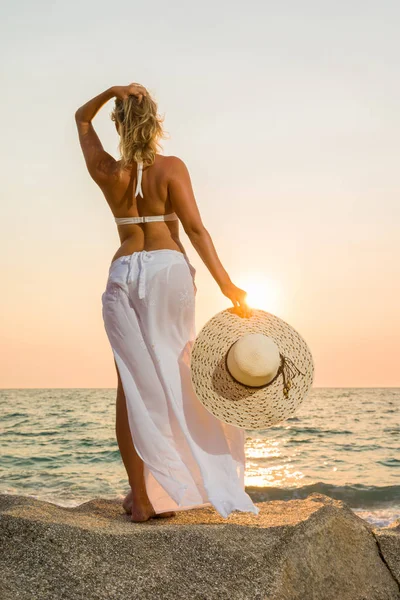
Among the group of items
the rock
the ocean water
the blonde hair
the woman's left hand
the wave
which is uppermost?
the woman's left hand

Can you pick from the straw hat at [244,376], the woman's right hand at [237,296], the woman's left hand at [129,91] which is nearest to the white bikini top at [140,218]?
the woman's left hand at [129,91]

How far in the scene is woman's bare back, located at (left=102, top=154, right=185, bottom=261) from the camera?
14.4ft

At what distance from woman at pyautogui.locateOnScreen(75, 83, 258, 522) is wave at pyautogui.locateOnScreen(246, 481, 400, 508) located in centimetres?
344

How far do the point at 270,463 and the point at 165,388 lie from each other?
7.05 metres

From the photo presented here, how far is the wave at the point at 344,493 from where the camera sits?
777 centimetres

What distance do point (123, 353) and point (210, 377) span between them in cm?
62

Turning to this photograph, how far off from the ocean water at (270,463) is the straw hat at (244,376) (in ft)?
9.41

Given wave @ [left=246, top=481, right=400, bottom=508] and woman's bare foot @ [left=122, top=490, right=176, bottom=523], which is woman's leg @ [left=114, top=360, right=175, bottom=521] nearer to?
woman's bare foot @ [left=122, top=490, right=176, bottom=523]

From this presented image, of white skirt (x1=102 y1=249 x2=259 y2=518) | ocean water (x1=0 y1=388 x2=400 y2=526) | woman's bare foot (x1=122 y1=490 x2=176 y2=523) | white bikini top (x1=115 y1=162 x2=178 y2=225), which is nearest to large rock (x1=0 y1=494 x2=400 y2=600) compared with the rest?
Result: woman's bare foot (x1=122 y1=490 x2=176 y2=523)

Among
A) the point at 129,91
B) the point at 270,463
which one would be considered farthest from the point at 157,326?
the point at 270,463

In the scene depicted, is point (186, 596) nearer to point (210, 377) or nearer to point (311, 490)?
point (210, 377)

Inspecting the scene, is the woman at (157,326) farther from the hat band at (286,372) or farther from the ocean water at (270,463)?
the ocean water at (270,463)

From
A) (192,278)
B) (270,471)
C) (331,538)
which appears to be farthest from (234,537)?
(270,471)

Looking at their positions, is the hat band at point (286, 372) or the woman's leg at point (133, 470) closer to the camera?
the hat band at point (286, 372)
